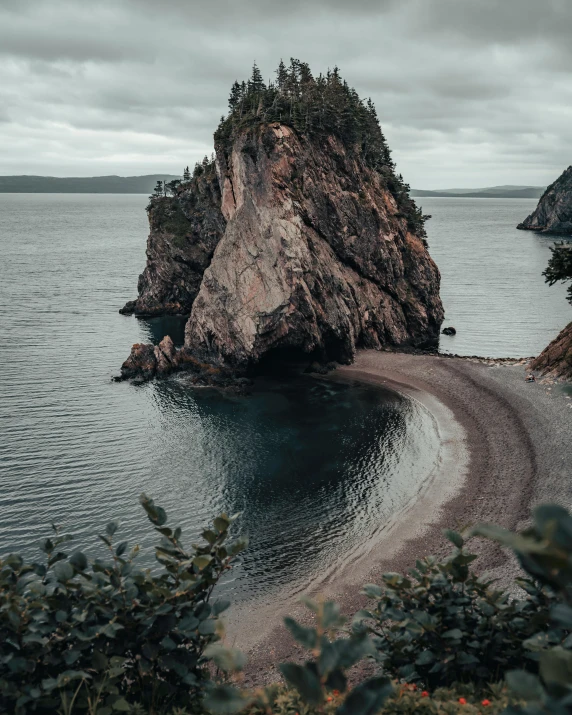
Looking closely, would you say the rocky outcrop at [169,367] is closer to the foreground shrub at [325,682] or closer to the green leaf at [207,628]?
the green leaf at [207,628]

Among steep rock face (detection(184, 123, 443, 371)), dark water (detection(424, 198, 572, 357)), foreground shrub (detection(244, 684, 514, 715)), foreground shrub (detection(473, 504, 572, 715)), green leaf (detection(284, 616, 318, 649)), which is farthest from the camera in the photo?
dark water (detection(424, 198, 572, 357))

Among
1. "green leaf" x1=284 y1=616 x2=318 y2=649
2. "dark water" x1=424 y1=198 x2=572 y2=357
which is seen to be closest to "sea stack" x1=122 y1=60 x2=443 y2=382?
"dark water" x1=424 y1=198 x2=572 y2=357

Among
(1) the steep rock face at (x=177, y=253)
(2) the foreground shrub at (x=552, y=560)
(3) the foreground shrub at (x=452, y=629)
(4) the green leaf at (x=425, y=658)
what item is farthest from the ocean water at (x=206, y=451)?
(2) the foreground shrub at (x=552, y=560)

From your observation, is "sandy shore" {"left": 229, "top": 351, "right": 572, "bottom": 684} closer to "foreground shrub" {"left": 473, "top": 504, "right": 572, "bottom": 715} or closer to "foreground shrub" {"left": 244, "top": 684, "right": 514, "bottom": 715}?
"foreground shrub" {"left": 244, "top": 684, "right": 514, "bottom": 715}

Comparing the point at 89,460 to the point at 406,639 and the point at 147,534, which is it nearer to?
the point at 147,534

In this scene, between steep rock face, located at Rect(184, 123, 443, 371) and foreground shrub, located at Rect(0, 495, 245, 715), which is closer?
foreground shrub, located at Rect(0, 495, 245, 715)
